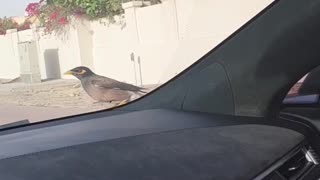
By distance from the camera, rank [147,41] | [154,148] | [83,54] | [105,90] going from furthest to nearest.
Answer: [147,41] < [83,54] < [105,90] < [154,148]

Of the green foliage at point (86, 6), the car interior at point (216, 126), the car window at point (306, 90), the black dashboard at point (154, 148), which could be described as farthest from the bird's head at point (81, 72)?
the car window at point (306, 90)

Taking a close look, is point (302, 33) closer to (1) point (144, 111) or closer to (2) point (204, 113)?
(2) point (204, 113)

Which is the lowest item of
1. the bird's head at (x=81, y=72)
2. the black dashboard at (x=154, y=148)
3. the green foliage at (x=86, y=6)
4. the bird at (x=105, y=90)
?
the black dashboard at (x=154, y=148)

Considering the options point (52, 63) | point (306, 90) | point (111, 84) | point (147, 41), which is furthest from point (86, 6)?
point (147, 41)

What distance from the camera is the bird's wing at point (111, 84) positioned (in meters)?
2.64

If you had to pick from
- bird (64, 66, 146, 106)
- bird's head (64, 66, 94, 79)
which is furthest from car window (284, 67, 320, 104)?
bird's head (64, 66, 94, 79)

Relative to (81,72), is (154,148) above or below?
below

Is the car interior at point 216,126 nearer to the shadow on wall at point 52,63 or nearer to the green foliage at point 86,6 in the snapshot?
the green foliage at point 86,6

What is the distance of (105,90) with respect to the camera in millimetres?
2617

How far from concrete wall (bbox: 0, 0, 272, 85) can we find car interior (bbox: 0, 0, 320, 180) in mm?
121

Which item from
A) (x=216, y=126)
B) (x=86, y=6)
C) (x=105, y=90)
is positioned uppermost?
(x=86, y=6)

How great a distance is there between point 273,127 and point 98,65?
176 cm

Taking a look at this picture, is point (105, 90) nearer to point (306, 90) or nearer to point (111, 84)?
point (111, 84)

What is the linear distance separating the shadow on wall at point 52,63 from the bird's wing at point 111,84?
917 mm
